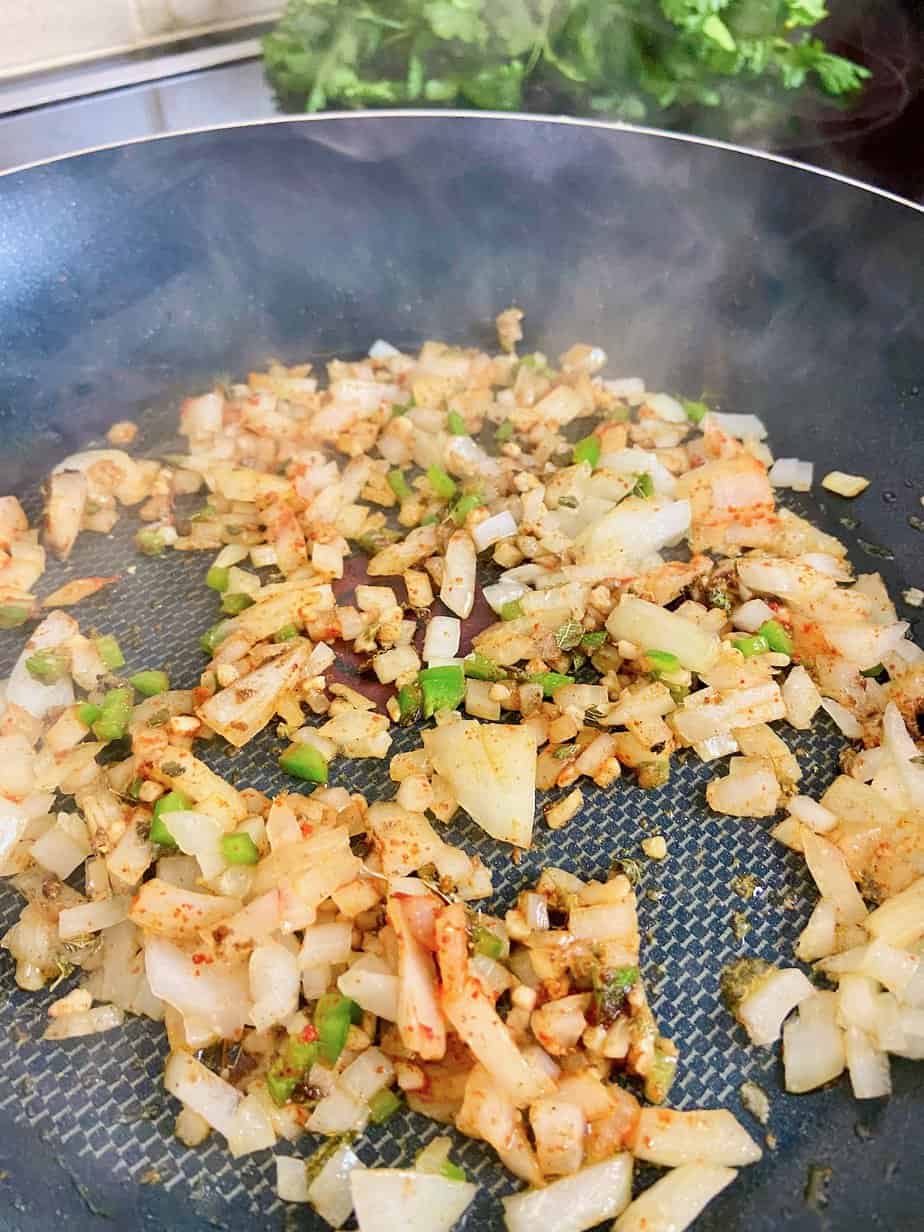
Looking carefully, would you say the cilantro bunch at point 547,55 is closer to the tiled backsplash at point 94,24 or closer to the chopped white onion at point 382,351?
the tiled backsplash at point 94,24

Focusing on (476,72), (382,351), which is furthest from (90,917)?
(476,72)

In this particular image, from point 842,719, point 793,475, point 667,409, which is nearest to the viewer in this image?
Answer: point 842,719

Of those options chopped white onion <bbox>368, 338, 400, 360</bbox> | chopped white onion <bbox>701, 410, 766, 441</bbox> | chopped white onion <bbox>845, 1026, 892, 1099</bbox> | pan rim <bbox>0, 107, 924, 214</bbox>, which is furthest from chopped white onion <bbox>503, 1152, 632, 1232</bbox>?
pan rim <bbox>0, 107, 924, 214</bbox>

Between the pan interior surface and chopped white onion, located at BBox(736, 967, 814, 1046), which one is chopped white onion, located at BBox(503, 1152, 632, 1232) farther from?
the pan interior surface

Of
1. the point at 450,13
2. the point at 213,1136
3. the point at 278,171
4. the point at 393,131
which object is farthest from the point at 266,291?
the point at 213,1136

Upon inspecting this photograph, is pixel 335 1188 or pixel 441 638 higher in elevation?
pixel 441 638

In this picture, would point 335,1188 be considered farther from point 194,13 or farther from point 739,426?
point 194,13
